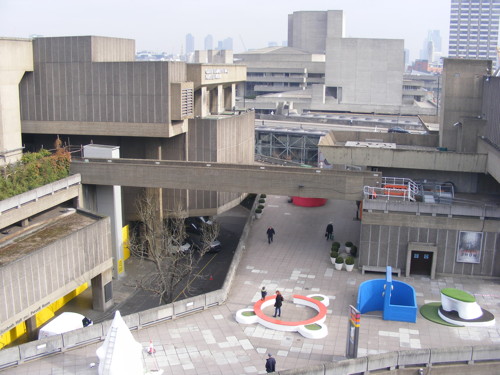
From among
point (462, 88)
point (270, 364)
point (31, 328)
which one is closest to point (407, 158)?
point (462, 88)

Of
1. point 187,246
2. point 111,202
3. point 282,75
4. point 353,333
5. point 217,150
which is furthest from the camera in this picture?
point 282,75

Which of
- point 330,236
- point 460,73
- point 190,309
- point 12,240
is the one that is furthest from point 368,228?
point 12,240

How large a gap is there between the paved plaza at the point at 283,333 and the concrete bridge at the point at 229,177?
4.16 meters

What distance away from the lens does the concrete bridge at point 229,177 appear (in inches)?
1420

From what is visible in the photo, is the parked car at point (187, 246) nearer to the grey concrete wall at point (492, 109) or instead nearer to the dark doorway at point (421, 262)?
the dark doorway at point (421, 262)

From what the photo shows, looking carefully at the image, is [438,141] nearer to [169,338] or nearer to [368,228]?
[368,228]

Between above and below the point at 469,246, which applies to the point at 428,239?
above

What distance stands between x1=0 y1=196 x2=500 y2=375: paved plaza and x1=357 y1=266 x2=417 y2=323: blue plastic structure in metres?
0.46

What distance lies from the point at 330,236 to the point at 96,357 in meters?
20.1

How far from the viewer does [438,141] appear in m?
47.5

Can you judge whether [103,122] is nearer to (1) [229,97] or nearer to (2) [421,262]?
(1) [229,97]

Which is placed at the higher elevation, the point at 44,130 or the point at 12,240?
the point at 44,130

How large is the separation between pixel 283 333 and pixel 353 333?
4375 millimetres

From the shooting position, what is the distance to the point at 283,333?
89.3 feet
